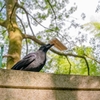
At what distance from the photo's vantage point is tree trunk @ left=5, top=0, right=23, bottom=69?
622cm

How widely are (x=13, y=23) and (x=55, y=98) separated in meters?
5.07

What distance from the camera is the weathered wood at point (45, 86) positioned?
229cm

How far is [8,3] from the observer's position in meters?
7.71

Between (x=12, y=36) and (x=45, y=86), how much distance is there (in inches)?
178

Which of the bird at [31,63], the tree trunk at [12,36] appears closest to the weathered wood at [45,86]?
the bird at [31,63]

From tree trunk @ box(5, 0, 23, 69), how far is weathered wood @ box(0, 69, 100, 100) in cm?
373

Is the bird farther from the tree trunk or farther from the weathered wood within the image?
the tree trunk

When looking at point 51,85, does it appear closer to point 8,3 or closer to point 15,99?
point 15,99

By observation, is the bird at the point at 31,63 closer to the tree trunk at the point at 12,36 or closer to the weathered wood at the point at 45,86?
the weathered wood at the point at 45,86

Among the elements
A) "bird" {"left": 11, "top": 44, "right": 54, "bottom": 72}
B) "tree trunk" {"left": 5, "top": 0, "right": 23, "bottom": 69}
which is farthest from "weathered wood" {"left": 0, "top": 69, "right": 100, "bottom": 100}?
"tree trunk" {"left": 5, "top": 0, "right": 23, "bottom": 69}

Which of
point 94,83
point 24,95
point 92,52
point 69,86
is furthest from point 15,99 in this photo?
point 92,52

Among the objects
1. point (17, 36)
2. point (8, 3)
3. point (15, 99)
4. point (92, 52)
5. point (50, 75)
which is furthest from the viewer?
point (92, 52)

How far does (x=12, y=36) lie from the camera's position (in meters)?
6.77

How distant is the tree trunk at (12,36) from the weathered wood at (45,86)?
3735 millimetres
